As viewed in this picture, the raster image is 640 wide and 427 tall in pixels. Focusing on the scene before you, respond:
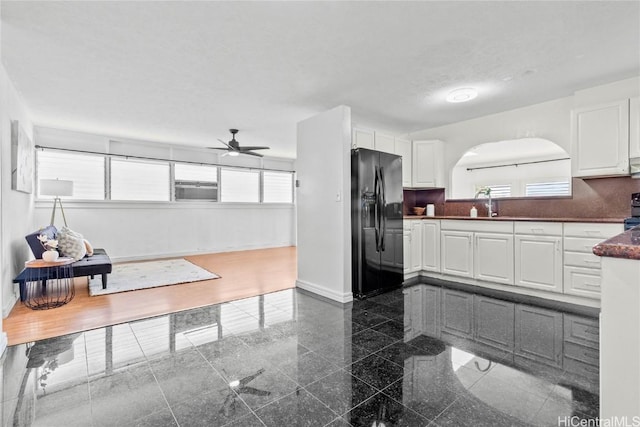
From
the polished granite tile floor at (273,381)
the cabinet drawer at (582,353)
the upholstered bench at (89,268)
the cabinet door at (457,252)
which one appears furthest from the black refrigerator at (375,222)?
the upholstered bench at (89,268)

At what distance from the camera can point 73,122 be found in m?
4.91

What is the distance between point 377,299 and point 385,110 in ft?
8.43

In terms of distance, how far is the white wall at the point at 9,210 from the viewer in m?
2.96

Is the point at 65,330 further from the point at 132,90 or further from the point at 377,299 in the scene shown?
the point at 377,299

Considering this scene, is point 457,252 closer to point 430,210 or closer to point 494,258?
point 494,258

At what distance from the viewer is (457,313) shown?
309 centimetres

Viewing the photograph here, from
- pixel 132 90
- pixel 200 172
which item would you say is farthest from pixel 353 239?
pixel 200 172

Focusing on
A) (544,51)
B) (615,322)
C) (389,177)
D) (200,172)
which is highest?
(544,51)

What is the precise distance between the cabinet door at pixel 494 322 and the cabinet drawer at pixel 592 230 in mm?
1031

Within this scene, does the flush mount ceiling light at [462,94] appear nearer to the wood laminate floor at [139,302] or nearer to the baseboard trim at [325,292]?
the baseboard trim at [325,292]

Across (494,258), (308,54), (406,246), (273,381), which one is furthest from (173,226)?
(494,258)

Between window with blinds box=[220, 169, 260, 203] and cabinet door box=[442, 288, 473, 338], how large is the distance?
5.41 meters

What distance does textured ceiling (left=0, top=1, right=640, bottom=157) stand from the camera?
83.1 inches

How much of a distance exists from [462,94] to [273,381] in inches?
140
